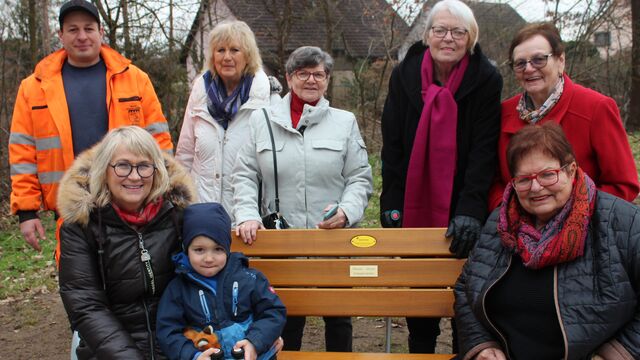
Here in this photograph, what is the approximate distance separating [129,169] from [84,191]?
0.23 m

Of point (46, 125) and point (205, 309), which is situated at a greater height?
point (46, 125)

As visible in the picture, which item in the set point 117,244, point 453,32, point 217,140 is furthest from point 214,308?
point 453,32

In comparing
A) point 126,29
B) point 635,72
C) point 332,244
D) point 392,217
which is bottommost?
point 332,244

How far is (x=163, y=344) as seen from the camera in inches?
114

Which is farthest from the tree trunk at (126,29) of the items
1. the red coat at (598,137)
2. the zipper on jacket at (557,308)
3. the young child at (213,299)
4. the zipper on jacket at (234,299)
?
the zipper on jacket at (557,308)

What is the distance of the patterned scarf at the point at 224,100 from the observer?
159 inches

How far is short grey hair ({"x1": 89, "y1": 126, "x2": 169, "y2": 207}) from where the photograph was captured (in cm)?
296

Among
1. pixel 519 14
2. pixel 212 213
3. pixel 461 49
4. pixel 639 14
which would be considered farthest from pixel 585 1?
pixel 212 213

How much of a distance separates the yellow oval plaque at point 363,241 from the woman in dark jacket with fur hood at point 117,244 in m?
1.01

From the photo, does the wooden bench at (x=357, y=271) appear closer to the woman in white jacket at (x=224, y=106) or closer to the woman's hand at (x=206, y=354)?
the woman in white jacket at (x=224, y=106)

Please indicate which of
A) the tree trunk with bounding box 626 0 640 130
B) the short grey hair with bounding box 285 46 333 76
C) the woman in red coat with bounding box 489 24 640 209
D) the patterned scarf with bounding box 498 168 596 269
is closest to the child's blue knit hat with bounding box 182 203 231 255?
the short grey hair with bounding box 285 46 333 76

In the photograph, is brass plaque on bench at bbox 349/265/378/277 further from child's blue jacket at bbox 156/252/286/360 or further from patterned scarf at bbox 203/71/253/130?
patterned scarf at bbox 203/71/253/130

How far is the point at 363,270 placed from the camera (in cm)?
359

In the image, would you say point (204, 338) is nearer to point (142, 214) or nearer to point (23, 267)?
point (142, 214)
